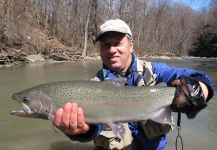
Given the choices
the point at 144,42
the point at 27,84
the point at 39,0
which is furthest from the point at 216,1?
the point at 144,42

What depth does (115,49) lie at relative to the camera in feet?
12.4

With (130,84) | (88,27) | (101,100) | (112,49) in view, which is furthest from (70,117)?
(88,27)

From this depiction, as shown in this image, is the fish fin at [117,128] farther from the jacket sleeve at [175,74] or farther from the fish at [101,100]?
the jacket sleeve at [175,74]

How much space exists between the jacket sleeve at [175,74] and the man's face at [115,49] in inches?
15.8

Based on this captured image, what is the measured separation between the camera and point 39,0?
47.4 m

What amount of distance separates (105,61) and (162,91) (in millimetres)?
853

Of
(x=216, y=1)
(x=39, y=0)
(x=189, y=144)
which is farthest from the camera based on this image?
(x=39, y=0)

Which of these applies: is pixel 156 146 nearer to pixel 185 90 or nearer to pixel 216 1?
pixel 185 90

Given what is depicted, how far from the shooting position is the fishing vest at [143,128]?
3.88 meters

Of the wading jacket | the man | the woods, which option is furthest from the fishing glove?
the woods

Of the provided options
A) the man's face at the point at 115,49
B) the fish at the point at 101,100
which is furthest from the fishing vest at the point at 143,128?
the fish at the point at 101,100

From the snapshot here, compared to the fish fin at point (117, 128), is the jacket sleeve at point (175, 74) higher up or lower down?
higher up

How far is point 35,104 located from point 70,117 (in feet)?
1.14

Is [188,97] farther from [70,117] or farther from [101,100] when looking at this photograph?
[70,117]
